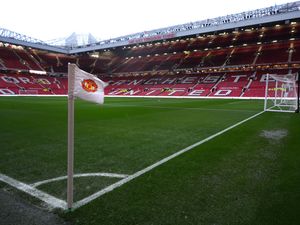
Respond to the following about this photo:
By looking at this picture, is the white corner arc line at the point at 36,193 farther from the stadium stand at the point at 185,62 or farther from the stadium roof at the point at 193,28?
the stadium roof at the point at 193,28

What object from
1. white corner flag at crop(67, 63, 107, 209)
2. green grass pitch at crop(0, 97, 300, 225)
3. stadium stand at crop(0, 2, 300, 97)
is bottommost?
green grass pitch at crop(0, 97, 300, 225)

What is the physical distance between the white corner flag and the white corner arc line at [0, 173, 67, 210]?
0.21 meters

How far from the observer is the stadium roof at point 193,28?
31.9m

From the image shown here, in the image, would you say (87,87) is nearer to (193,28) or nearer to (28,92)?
(193,28)

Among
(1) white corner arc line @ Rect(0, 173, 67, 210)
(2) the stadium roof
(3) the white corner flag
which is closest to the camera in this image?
(3) the white corner flag

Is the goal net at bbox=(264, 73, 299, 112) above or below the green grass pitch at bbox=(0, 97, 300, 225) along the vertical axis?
above

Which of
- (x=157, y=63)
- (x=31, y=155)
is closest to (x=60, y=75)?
(x=157, y=63)

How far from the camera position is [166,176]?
340cm

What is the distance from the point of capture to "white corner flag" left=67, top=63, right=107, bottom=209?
2310 mm

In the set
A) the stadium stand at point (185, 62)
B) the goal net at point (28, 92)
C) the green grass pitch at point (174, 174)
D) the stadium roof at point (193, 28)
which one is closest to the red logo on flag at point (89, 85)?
the green grass pitch at point (174, 174)

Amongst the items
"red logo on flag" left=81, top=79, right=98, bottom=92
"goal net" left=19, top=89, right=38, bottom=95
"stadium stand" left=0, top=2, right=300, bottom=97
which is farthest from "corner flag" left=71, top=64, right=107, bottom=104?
"goal net" left=19, top=89, right=38, bottom=95

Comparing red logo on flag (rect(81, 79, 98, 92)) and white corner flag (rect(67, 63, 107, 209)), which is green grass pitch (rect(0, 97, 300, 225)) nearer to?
white corner flag (rect(67, 63, 107, 209))

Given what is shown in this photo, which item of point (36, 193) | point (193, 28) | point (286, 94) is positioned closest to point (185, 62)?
point (193, 28)

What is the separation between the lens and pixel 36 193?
110 inches
